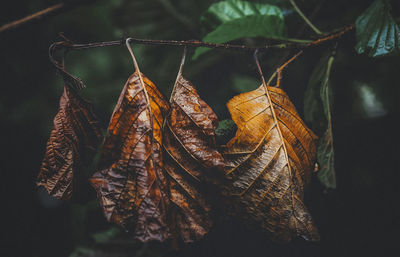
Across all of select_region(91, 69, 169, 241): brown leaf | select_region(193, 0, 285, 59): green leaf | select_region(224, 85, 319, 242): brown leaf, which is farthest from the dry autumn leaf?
select_region(193, 0, 285, 59): green leaf

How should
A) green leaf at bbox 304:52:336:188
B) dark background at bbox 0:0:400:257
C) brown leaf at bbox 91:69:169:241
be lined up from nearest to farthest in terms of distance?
brown leaf at bbox 91:69:169:241 → green leaf at bbox 304:52:336:188 → dark background at bbox 0:0:400:257

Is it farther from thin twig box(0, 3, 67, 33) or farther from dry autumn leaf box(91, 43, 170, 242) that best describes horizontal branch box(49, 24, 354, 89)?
thin twig box(0, 3, 67, 33)

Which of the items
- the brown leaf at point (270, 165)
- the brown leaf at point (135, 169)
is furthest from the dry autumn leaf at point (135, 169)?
the brown leaf at point (270, 165)

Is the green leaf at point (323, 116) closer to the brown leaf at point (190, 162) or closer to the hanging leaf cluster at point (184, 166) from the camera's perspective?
the hanging leaf cluster at point (184, 166)

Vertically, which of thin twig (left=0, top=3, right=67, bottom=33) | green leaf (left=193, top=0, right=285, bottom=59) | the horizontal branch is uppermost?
thin twig (left=0, top=3, right=67, bottom=33)

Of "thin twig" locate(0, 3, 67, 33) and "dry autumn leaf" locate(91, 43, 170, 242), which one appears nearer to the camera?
"dry autumn leaf" locate(91, 43, 170, 242)

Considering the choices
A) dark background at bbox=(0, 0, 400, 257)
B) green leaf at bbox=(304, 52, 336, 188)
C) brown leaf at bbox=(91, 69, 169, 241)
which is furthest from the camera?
dark background at bbox=(0, 0, 400, 257)
